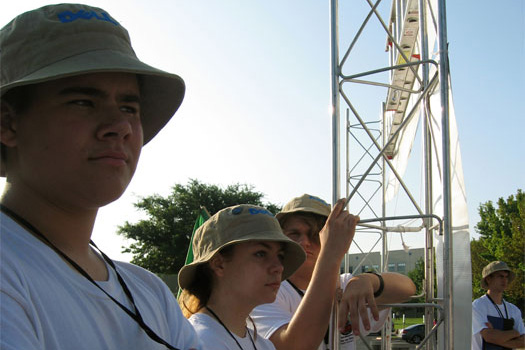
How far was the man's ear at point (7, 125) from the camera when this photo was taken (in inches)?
38.2

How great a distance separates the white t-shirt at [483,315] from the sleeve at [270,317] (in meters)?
3.44

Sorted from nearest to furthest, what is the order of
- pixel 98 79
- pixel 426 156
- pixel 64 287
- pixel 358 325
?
pixel 64 287 < pixel 98 79 < pixel 358 325 < pixel 426 156

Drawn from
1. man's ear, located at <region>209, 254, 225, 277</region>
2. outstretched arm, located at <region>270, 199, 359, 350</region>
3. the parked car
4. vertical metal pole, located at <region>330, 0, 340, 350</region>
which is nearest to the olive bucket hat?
man's ear, located at <region>209, 254, 225, 277</region>

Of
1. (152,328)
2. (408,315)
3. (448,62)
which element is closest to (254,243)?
(152,328)

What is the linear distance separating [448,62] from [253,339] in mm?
1895

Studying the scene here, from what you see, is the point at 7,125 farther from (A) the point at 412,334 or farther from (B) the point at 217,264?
(A) the point at 412,334

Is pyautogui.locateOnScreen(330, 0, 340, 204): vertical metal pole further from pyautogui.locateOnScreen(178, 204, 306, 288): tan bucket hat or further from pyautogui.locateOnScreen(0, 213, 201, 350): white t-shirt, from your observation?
pyautogui.locateOnScreen(0, 213, 201, 350): white t-shirt

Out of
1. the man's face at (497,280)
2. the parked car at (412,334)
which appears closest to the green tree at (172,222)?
the parked car at (412,334)

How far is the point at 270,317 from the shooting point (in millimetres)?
2260

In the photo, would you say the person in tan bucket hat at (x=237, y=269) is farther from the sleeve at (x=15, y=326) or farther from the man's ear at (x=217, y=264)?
the sleeve at (x=15, y=326)

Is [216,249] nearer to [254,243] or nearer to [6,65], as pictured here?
[254,243]

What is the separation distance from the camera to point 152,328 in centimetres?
106

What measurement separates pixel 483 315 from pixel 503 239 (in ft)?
76.3

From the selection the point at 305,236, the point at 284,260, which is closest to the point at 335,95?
the point at 305,236
